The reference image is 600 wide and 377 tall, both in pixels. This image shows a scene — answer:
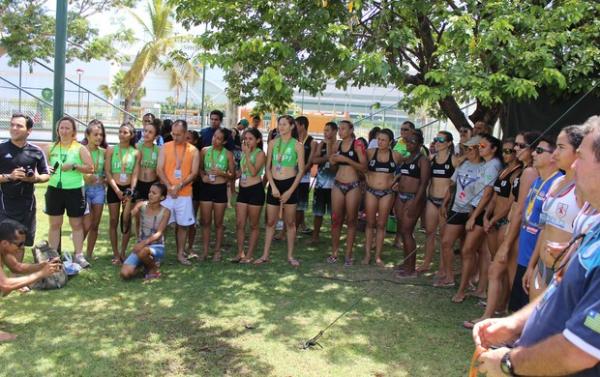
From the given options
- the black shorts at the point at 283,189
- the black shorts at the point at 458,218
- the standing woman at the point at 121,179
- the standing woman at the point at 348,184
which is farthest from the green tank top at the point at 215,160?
the black shorts at the point at 458,218

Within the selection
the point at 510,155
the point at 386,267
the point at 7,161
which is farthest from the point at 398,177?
the point at 7,161

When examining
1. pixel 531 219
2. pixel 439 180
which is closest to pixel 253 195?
pixel 439 180

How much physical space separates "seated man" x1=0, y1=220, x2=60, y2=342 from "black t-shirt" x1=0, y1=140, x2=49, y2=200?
839 millimetres

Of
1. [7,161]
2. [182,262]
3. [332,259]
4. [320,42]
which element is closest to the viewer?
[320,42]

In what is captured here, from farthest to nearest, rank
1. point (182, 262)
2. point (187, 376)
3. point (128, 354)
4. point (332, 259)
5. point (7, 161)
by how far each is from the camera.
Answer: point (332, 259) < point (182, 262) < point (7, 161) < point (128, 354) < point (187, 376)

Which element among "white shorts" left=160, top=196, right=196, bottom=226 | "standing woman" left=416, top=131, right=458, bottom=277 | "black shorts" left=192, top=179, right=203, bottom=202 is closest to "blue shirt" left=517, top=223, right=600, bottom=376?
"standing woman" left=416, top=131, right=458, bottom=277

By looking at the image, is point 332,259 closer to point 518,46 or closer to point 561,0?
point 518,46

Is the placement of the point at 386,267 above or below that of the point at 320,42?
below

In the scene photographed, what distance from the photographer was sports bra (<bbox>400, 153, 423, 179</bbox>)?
6129 mm

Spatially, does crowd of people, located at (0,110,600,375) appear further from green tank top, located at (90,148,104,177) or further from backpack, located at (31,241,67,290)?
backpack, located at (31,241,67,290)

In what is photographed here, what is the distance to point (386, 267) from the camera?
6465mm

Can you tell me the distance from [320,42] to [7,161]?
127 inches

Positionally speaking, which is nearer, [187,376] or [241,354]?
[187,376]

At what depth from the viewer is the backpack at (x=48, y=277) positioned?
500cm
